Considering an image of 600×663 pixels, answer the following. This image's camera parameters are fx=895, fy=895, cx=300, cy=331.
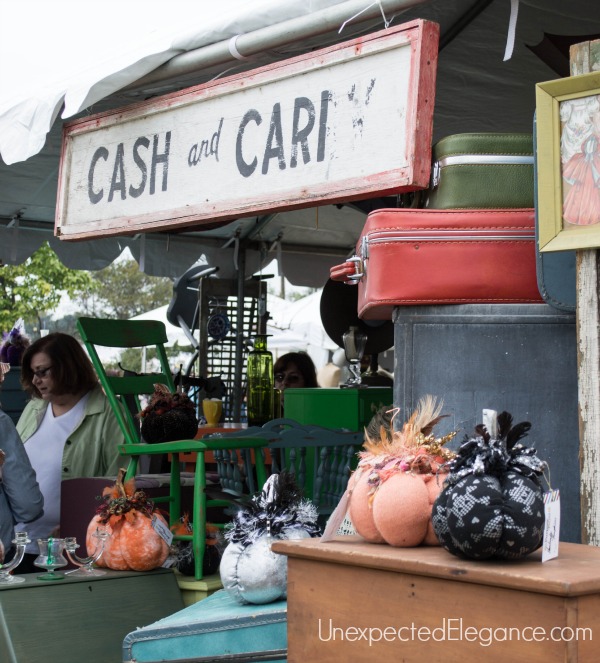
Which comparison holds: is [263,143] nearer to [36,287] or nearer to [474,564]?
[474,564]

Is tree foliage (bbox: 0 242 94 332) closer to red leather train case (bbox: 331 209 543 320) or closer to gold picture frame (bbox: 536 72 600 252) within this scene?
red leather train case (bbox: 331 209 543 320)

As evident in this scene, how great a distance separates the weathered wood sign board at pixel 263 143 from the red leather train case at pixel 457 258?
0.11m

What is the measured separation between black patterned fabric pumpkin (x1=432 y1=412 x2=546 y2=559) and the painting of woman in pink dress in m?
0.52

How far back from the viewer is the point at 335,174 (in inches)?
88.7

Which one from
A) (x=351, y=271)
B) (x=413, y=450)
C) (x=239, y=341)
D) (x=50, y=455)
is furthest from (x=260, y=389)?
(x=413, y=450)

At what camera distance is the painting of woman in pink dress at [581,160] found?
1.73m

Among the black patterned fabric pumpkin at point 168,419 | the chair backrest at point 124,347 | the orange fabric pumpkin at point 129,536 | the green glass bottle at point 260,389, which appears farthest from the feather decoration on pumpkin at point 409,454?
the green glass bottle at point 260,389

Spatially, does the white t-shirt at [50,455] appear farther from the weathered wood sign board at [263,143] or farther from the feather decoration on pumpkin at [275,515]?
the feather decoration on pumpkin at [275,515]

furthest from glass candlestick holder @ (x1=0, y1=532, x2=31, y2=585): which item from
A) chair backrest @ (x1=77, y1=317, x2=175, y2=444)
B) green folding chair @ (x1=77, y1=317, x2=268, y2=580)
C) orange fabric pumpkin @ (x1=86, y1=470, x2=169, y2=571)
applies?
chair backrest @ (x1=77, y1=317, x2=175, y2=444)

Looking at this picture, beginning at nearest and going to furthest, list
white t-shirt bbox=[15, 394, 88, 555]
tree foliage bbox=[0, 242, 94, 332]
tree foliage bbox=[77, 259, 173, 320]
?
white t-shirt bbox=[15, 394, 88, 555], tree foliage bbox=[0, 242, 94, 332], tree foliage bbox=[77, 259, 173, 320]

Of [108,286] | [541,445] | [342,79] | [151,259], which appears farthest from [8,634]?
[108,286]

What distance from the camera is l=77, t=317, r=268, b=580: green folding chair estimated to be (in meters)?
2.96

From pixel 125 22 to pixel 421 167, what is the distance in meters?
1.59

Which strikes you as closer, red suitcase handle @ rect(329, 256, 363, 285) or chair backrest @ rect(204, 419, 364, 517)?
red suitcase handle @ rect(329, 256, 363, 285)
